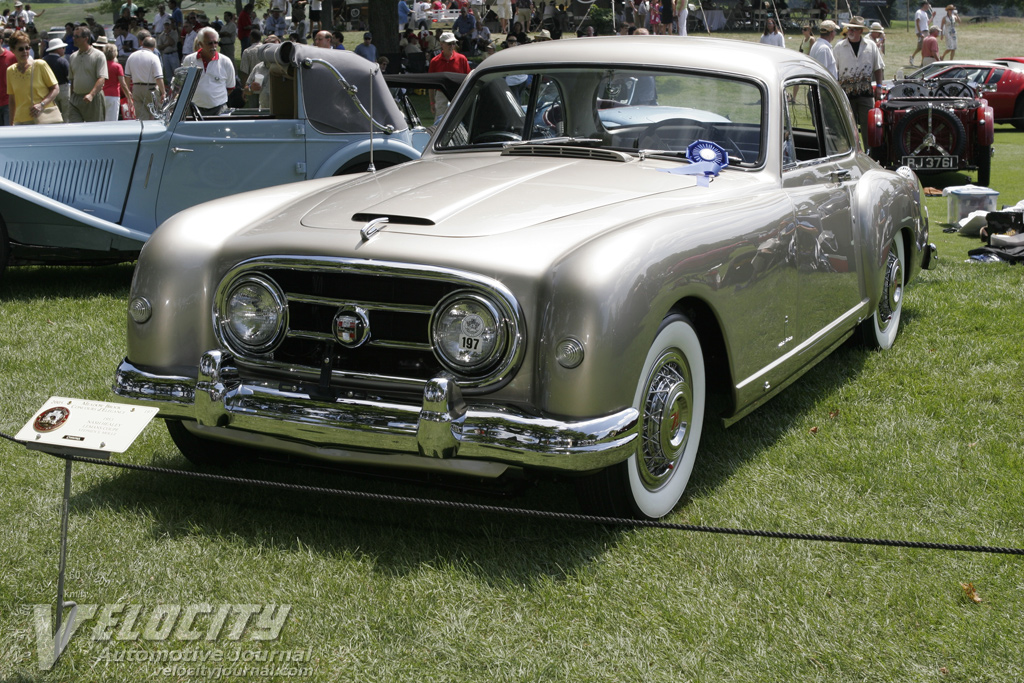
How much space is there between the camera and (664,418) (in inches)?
143

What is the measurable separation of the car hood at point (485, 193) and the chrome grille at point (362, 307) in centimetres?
21

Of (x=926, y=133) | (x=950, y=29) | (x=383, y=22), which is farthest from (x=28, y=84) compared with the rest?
(x=950, y=29)

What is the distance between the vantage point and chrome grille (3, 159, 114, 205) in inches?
305

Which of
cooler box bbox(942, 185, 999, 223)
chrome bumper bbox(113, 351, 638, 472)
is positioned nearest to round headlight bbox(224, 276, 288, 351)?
chrome bumper bbox(113, 351, 638, 472)

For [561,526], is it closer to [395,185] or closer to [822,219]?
[395,185]

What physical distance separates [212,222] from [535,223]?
4.09 feet

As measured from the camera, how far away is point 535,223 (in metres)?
3.57

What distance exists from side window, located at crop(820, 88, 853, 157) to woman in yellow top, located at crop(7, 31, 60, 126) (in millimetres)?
8978

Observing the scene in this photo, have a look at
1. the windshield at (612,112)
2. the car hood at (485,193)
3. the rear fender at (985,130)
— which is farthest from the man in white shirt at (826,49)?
the car hood at (485,193)

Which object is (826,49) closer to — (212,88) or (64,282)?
(212,88)

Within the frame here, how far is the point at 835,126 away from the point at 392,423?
3338 mm

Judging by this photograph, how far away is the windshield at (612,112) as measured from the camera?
15.0 feet

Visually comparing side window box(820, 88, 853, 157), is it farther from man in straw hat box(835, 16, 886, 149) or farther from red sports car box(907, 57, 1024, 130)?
red sports car box(907, 57, 1024, 130)

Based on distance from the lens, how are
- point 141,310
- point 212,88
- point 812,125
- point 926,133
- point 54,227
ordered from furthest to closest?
point 926,133, point 212,88, point 54,227, point 812,125, point 141,310
